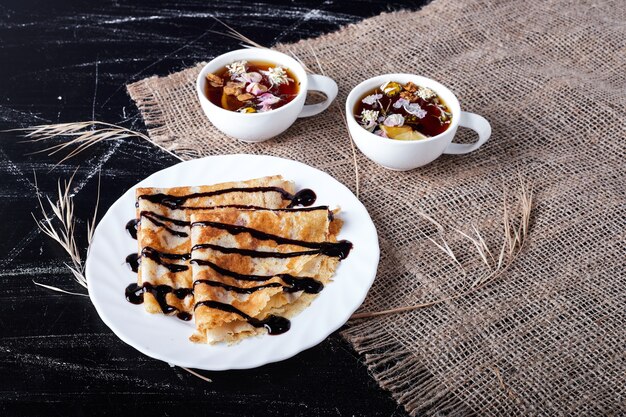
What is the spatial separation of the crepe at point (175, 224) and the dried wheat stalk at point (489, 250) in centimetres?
52

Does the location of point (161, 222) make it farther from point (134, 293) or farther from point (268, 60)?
point (268, 60)

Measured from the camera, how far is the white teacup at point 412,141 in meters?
2.47

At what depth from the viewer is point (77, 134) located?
2807 millimetres

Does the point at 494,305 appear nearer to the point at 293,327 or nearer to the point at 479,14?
the point at 293,327

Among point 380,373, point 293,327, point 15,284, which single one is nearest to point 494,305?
point 380,373

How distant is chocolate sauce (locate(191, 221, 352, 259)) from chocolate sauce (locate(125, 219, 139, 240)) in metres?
0.22

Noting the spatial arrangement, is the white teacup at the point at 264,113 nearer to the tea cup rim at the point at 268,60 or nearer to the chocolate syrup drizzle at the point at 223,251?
the tea cup rim at the point at 268,60

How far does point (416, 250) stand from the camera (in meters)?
2.38

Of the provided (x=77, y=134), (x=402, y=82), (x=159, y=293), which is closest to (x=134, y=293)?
(x=159, y=293)

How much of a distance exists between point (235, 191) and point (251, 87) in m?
0.54

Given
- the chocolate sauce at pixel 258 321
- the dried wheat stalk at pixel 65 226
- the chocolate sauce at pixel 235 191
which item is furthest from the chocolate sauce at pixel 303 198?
the dried wheat stalk at pixel 65 226

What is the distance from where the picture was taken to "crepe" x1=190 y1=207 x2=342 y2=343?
200 cm

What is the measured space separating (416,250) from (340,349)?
0.48 meters

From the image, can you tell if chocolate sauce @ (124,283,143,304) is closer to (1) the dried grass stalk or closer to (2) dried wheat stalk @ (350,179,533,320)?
(1) the dried grass stalk
